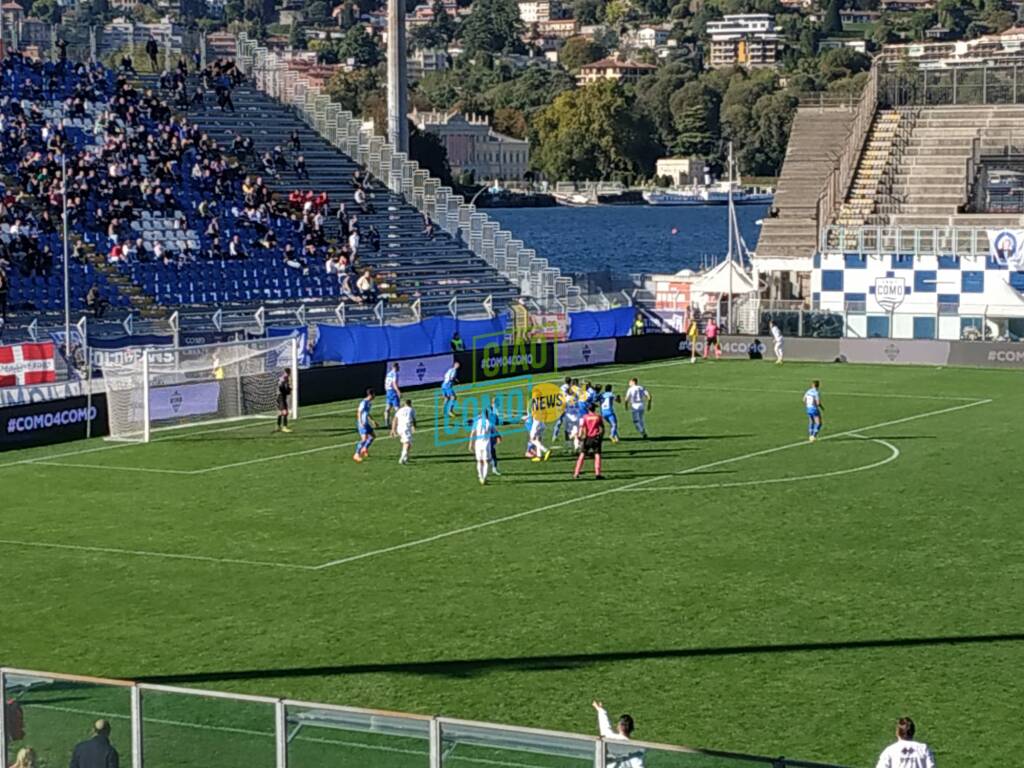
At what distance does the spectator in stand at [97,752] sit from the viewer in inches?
570

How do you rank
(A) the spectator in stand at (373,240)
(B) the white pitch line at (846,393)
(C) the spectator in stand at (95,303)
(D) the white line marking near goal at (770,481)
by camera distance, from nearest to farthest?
(D) the white line marking near goal at (770,481) < (B) the white pitch line at (846,393) < (C) the spectator in stand at (95,303) < (A) the spectator in stand at (373,240)

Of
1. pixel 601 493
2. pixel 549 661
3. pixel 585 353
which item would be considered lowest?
pixel 601 493

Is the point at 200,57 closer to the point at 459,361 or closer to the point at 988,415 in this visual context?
the point at 459,361

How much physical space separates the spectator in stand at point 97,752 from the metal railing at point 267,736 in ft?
0.20

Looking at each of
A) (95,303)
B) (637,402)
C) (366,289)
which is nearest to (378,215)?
(366,289)

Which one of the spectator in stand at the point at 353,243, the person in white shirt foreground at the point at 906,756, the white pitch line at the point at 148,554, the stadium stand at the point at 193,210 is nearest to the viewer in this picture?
the person in white shirt foreground at the point at 906,756

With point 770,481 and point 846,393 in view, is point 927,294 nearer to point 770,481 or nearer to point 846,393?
point 846,393

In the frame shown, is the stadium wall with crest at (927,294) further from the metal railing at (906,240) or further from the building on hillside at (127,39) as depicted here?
the building on hillside at (127,39)

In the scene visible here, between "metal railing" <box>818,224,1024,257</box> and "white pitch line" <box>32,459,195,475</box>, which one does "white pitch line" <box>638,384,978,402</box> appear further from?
"white pitch line" <box>32,459,195,475</box>

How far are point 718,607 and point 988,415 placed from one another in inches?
932

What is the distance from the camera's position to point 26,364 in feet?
148

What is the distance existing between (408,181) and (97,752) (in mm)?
59898

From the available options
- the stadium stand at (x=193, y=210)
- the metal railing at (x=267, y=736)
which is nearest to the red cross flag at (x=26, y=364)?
the stadium stand at (x=193, y=210)

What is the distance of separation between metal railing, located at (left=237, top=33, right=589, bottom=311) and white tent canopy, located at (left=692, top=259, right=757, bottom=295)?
4.71 m
